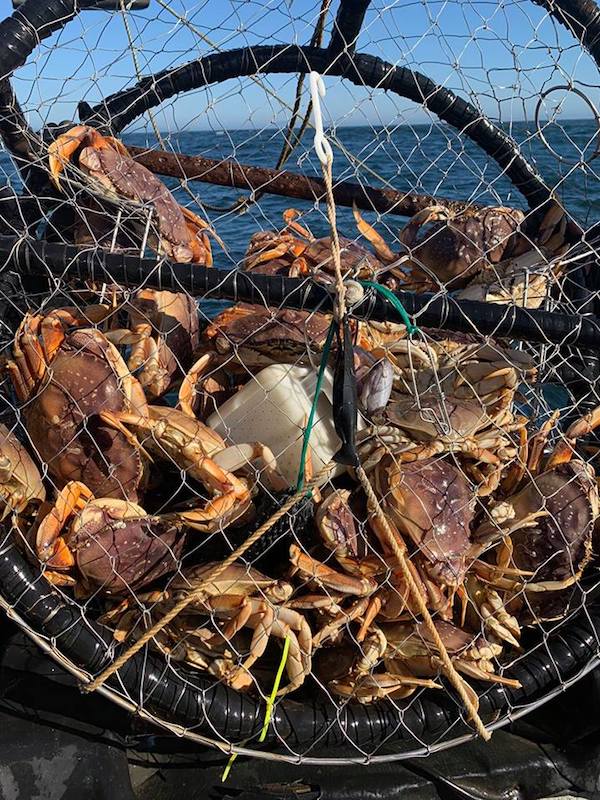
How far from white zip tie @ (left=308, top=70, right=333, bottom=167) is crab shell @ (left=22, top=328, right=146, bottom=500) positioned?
3.55 ft

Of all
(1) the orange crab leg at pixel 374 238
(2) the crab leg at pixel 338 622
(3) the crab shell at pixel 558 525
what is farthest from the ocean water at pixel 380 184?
(2) the crab leg at pixel 338 622

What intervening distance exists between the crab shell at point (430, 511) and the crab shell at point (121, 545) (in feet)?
2.40

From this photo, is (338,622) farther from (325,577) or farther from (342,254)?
(342,254)

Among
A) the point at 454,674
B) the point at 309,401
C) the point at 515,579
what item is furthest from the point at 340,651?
the point at 309,401

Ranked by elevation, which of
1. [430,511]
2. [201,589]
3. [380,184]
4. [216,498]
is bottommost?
[430,511]

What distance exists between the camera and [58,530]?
2111mm

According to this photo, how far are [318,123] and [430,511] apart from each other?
135 cm

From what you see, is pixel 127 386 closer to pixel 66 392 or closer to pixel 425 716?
pixel 66 392

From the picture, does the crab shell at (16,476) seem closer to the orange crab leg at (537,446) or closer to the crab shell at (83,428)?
the crab shell at (83,428)

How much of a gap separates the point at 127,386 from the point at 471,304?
117 cm

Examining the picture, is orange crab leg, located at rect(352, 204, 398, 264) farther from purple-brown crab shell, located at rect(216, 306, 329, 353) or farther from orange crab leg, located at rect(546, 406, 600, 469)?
orange crab leg, located at rect(546, 406, 600, 469)

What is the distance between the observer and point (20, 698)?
2123 millimetres

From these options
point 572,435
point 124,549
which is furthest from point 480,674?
point 124,549

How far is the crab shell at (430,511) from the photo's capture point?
7.64ft
